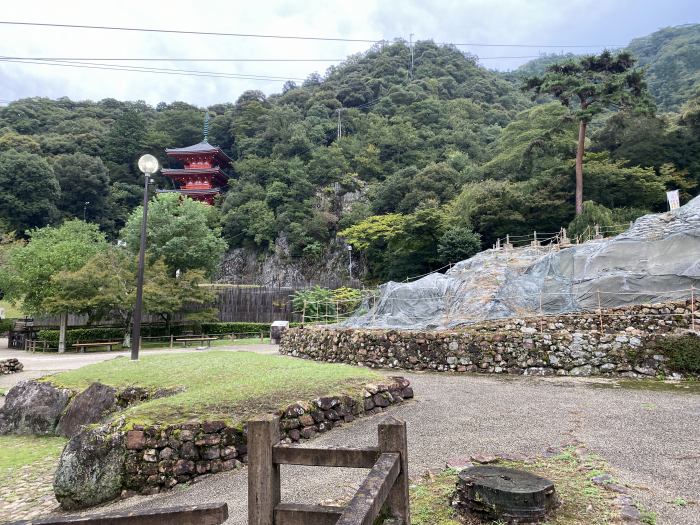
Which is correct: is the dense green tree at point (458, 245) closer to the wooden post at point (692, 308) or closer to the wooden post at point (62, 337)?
the wooden post at point (692, 308)

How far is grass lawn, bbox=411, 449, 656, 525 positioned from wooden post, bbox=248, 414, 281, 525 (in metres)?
1.20

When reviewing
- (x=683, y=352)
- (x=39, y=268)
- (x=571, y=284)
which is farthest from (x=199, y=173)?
(x=683, y=352)

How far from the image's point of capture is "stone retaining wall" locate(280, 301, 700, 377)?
8.61m

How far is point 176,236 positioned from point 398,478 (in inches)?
1007

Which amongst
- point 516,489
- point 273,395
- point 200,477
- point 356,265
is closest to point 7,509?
point 200,477

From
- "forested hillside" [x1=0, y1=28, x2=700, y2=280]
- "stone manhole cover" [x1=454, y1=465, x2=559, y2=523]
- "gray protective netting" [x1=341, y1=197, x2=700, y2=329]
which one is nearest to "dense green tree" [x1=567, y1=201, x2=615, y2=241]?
"forested hillside" [x1=0, y1=28, x2=700, y2=280]

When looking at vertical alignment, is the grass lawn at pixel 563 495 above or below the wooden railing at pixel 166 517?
below

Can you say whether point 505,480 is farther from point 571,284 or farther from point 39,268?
point 39,268

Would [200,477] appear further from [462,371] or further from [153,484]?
[462,371]

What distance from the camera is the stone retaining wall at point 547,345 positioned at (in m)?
8.61

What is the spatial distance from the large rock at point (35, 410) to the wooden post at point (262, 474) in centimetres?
643

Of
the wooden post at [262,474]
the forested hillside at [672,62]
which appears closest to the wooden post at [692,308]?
the wooden post at [262,474]

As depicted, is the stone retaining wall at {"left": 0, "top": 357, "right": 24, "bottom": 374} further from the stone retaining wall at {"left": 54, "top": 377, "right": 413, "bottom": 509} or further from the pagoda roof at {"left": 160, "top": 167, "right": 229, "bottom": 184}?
the pagoda roof at {"left": 160, "top": 167, "right": 229, "bottom": 184}

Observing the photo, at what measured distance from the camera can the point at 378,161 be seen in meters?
43.1
